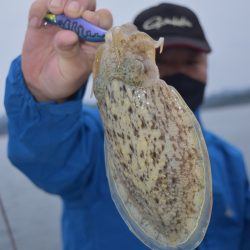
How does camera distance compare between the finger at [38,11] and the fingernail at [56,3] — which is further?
the finger at [38,11]

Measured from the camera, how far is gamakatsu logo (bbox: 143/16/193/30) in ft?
12.2

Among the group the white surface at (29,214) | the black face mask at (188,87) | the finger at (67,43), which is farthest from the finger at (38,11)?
the white surface at (29,214)

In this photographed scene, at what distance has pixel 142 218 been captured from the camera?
1694 millimetres

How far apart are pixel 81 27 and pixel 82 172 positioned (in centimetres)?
155

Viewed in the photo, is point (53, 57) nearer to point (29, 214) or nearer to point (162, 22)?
point (162, 22)

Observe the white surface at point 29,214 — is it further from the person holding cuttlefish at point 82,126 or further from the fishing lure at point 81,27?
the fishing lure at point 81,27

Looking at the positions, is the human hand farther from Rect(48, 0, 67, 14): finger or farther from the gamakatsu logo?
the gamakatsu logo

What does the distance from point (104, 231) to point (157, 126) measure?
6.32 feet

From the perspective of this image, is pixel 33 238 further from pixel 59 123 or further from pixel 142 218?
pixel 142 218

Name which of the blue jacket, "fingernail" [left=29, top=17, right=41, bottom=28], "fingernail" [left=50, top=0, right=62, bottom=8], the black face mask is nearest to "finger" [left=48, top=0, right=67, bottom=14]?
"fingernail" [left=50, top=0, right=62, bottom=8]

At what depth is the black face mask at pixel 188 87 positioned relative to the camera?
3592 mm

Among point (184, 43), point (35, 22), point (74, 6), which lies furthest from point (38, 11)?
point (184, 43)

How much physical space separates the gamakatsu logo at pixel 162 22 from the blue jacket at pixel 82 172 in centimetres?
78

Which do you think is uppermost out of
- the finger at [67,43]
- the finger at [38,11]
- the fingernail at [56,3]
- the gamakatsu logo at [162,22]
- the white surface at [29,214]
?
the fingernail at [56,3]
